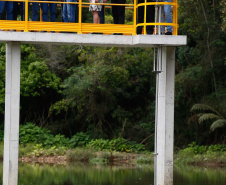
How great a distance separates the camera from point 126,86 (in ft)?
108

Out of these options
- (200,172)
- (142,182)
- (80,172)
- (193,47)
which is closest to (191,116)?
(193,47)

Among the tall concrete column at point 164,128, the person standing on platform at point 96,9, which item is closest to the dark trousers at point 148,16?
the tall concrete column at point 164,128

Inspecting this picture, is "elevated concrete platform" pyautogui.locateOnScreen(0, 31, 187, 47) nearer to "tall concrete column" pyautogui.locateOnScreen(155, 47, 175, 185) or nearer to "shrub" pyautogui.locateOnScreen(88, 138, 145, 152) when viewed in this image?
"tall concrete column" pyautogui.locateOnScreen(155, 47, 175, 185)

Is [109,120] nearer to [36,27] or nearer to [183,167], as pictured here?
[183,167]

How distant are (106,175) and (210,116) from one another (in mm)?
7626

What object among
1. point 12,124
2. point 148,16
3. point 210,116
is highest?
point 148,16

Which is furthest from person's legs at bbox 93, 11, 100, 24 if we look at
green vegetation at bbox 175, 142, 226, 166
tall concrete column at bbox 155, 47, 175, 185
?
green vegetation at bbox 175, 142, 226, 166

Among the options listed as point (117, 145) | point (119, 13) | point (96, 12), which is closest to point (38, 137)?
point (117, 145)

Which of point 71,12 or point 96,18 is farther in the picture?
point 96,18

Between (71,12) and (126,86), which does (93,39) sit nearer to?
(71,12)

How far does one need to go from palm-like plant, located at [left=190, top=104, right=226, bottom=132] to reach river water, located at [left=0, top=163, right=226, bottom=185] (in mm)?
2681

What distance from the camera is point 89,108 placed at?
3212 centimetres

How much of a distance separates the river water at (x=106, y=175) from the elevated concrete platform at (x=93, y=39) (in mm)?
6450

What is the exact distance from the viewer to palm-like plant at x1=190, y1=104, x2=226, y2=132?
27.5 metres
